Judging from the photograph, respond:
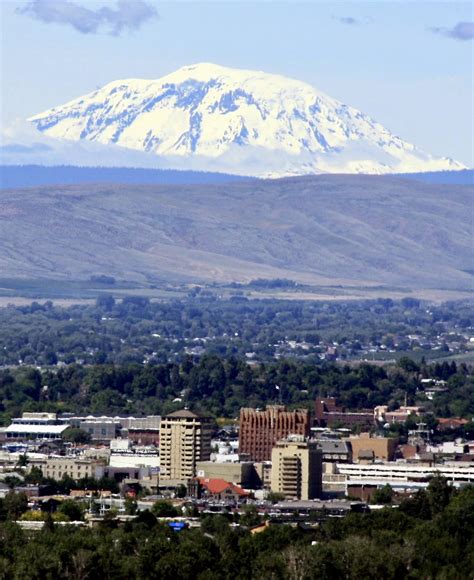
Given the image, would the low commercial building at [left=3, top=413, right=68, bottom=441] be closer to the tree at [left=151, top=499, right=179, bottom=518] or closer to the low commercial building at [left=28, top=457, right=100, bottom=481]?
the low commercial building at [left=28, top=457, right=100, bottom=481]

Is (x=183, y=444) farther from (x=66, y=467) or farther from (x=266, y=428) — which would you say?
(x=266, y=428)

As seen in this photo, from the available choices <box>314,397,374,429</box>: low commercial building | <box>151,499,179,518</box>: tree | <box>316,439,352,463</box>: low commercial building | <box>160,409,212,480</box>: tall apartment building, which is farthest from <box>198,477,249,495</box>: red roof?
<box>314,397,374,429</box>: low commercial building

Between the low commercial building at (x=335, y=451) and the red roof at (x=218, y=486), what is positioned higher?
the low commercial building at (x=335, y=451)

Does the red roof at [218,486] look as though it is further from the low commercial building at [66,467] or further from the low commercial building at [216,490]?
the low commercial building at [66,467]

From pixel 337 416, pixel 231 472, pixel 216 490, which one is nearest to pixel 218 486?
pixel 216 490

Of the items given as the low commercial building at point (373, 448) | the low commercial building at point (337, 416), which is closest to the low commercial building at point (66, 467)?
the low commercial building at point (373, 448)

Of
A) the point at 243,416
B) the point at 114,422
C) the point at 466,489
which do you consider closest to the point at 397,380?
the point at 114,422

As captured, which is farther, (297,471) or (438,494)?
(297,471)
